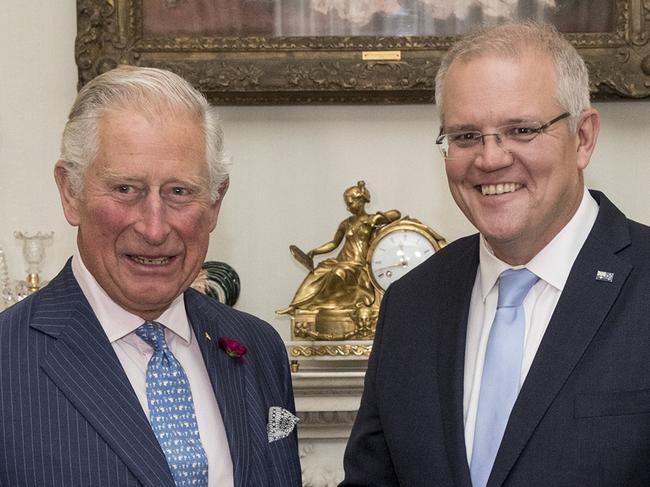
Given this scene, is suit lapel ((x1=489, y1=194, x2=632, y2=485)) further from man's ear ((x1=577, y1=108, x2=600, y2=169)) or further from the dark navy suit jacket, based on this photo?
man's ear ((x1=577, y1=108, x2=600, y2=169))

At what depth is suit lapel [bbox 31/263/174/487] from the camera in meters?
2.17

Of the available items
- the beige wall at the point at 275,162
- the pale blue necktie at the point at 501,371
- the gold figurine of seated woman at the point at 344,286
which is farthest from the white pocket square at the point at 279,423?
the beige wall at the point at 275,162

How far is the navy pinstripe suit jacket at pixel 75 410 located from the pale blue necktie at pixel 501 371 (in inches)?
18.3

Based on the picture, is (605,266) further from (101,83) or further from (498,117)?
(101,83)

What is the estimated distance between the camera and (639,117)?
14.2 ft

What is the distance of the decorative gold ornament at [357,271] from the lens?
401 cm

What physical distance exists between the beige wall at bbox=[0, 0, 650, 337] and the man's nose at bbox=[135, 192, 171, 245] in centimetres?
216

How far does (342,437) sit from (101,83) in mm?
2307

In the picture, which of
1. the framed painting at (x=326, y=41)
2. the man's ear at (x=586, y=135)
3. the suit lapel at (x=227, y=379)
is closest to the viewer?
the suit lapel at (x=227, y=379)

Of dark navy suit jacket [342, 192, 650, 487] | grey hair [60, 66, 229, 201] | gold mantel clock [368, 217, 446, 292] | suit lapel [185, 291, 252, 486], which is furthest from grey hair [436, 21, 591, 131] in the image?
gold mantel clock [368, 217, 446, 292]

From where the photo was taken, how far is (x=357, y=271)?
4.06 metres

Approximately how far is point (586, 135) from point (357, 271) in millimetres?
1690

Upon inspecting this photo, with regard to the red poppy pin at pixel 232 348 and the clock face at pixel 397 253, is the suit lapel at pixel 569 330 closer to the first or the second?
the red poppy pin at pixel 232 348

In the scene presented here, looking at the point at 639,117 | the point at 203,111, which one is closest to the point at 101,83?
the point at 203,111
